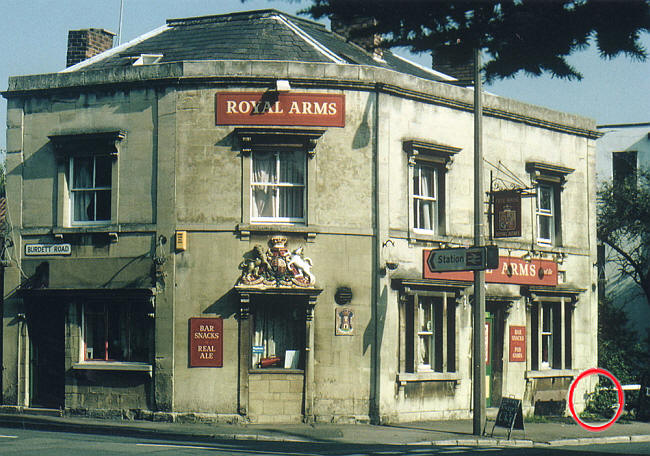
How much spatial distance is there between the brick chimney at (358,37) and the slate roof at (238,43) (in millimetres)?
13850

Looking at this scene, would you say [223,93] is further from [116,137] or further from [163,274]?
[163,274]

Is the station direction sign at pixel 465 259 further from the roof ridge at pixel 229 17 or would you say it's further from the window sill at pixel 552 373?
the roof ridge at pixel 229 17

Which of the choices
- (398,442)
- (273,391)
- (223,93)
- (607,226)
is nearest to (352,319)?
(273,391)

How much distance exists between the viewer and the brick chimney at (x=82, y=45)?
24.0 metres

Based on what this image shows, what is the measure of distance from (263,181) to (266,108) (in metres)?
1.59

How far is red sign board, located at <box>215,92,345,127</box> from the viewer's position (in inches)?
758

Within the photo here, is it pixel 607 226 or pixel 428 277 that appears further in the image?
pixel 607 226

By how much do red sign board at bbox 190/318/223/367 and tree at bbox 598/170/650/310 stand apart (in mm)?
19563

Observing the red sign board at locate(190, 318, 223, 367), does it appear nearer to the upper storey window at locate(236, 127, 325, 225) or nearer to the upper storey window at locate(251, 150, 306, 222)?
the upper storey window at locate(236, 127, 325, 225)

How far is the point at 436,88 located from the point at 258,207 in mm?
5120

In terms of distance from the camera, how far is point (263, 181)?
19.7 meters

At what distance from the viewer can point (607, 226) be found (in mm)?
33719

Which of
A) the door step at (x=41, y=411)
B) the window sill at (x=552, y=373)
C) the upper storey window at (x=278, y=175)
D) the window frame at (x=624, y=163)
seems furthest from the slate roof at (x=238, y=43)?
the window frame at (x=624, y=163)

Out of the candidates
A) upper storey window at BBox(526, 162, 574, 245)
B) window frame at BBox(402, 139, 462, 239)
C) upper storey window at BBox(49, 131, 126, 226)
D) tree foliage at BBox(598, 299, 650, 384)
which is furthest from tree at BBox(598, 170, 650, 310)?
upper storey window at BBox(49, 131, 126, 226)
